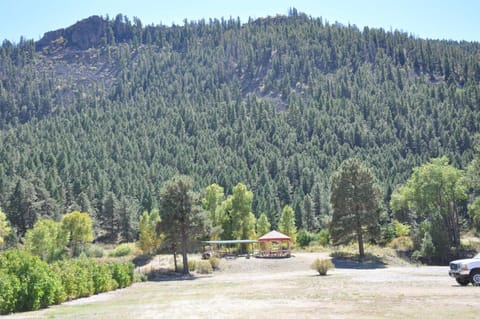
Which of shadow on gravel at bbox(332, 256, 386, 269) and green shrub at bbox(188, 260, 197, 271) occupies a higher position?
green shrub at bbox(188, 260, 197, 271)

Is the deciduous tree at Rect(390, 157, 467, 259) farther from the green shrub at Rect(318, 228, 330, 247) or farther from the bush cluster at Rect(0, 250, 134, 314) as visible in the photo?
the bush cluster at Rect(0, 250, 134, 314)

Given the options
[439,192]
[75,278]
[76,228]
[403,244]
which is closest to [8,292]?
[75,278]

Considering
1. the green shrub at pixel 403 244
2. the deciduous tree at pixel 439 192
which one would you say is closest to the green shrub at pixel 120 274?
the green shrub at pixel 403 244

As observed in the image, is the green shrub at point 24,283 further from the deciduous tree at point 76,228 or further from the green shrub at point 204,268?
the deciduous tree at point 76,228

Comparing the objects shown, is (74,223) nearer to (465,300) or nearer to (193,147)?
(465,300)

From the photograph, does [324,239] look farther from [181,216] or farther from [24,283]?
[24,283]

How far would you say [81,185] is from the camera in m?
117

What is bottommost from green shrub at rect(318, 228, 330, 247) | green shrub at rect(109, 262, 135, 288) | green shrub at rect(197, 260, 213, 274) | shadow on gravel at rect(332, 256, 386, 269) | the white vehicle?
green shrub at rect(318, 228, 330, 247)

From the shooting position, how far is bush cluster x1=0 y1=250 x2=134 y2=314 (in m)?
20.0

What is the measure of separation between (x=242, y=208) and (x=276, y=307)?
48.6m

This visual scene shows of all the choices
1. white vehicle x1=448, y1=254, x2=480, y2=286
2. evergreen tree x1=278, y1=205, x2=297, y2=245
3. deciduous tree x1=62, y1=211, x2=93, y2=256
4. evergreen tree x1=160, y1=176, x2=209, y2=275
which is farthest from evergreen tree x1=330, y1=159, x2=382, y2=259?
deciduous tree x1=62, y1=211, x2=93, y2=256

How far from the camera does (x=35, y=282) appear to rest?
70.0 ft

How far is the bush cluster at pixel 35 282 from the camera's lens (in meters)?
20.0

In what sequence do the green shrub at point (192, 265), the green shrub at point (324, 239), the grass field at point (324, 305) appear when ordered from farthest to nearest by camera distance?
the green shrub at point (324, 239)
the green shrub at point (192, 265)
the grass field at point (324, 305)
